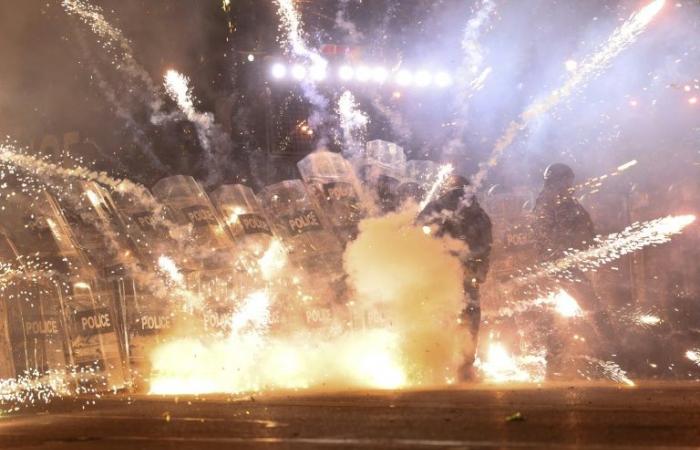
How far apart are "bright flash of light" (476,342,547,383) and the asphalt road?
154 cm

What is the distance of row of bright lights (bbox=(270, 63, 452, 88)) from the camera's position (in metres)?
12.6

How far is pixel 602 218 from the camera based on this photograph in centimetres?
999

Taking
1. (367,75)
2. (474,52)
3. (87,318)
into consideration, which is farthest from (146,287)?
(474,52)

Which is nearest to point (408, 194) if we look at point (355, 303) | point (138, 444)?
point (355, 303)

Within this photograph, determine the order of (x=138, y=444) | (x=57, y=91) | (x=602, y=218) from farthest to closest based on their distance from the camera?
(x=57, y=91), (x=602, y=218), (x=138, y=444)

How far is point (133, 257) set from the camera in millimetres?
8383

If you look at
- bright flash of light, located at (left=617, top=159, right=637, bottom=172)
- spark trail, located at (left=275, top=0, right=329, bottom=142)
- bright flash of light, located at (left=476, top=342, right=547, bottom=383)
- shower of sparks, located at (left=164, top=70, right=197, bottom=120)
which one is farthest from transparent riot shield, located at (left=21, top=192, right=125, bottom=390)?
bright flash of light, located at (left=617, top=159, right=637, bottom=172)

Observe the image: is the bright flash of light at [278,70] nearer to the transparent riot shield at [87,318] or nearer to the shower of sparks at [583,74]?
the shower of sparks at [583,74]

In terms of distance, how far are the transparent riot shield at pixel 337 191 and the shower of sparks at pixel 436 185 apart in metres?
0.91

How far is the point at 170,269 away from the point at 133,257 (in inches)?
Answer: 18.2

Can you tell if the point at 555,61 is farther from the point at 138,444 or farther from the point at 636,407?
the point at 138,444

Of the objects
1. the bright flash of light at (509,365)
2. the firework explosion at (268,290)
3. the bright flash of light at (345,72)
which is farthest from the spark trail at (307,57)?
the bright flash of light at (509,365)

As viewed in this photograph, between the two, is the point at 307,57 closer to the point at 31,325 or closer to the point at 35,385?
the point at 31,325

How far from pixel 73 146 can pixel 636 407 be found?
9949 mm
